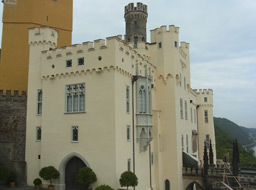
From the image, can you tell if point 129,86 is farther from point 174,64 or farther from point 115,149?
point 174,64

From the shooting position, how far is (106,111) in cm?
1877

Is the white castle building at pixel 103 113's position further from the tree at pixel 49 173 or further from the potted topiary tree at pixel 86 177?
the potted topiary tree at pixel 86 177

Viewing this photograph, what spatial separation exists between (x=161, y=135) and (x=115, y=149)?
914 centimetres

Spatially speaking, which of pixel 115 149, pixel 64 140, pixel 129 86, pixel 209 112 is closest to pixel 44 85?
pixel 64 140

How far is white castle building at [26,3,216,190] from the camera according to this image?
18828 millimetres

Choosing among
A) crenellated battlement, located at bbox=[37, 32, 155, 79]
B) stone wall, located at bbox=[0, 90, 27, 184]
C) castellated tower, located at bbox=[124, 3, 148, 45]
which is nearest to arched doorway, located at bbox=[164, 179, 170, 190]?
crenellated battlement, located at bbox=[37, 32, 155, 79]

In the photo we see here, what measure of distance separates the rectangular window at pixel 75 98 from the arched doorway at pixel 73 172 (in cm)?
393

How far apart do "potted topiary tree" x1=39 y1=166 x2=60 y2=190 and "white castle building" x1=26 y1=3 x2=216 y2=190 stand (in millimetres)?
444

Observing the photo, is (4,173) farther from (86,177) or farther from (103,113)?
(103,113)

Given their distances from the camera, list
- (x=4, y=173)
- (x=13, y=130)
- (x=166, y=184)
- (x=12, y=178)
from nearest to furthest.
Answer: (x=4, y=173) < (x=12, y=178) < (x=13, y=130) < (x=166, y=184)

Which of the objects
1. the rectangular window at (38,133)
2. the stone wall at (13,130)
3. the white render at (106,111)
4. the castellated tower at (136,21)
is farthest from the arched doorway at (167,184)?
the castellated tower at (136,21)

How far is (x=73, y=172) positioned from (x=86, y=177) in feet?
8.81

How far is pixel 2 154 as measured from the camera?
23078 millimetres

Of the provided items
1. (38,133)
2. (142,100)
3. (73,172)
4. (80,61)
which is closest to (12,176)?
(38,133)
